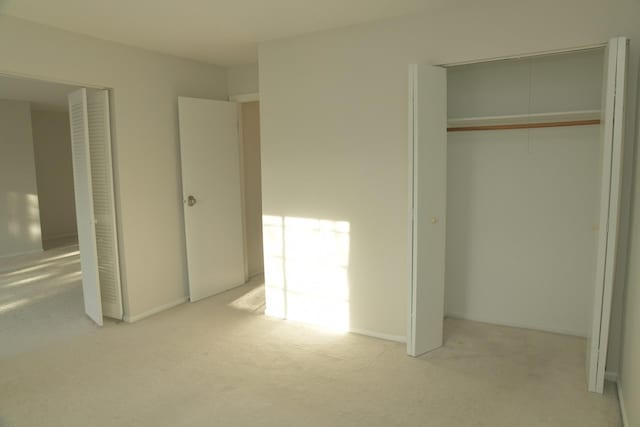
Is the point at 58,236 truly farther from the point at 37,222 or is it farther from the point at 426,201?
the point at 426,201

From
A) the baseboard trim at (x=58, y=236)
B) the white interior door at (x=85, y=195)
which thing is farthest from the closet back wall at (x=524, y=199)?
the baseboard trim at (x=58, y=236)

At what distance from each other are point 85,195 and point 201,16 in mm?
1850

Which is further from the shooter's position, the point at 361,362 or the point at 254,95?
the point at 254,95

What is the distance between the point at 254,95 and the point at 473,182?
7.95 feet

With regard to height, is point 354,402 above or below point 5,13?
below

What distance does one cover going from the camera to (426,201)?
3.12 metres

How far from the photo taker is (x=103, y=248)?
412 cm

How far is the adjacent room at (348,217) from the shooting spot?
8.76ft

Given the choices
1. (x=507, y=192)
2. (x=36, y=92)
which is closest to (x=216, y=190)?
(x=507, y=192)

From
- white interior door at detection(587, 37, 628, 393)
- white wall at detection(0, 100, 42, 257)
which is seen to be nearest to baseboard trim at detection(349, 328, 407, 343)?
white interior door at detection(587, 37, 628, 393)

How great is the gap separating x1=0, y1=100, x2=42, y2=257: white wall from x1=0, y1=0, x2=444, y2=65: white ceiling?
4.15 meters

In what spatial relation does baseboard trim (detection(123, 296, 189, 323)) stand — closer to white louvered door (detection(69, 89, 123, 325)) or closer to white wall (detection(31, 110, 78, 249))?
white louvered door (detection(69, 89, 123, 325))

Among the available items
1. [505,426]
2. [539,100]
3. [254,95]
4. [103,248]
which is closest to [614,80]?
[539,100]

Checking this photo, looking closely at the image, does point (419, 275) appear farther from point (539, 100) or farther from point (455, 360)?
point (539, 100)
